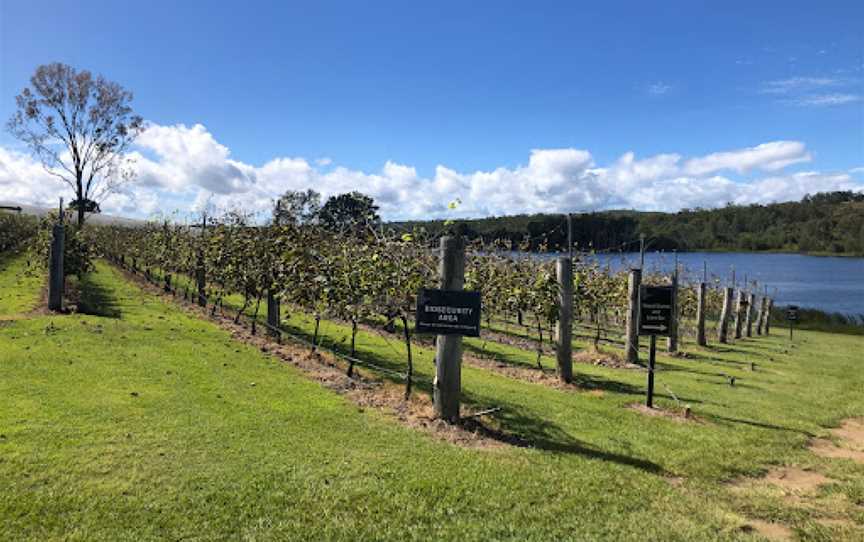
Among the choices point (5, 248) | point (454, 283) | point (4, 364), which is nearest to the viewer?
point (454, 283)

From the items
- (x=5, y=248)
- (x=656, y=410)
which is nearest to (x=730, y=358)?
(x=656, y=410)

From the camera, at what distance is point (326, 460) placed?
5449mm

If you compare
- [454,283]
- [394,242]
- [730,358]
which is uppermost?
[394,242]

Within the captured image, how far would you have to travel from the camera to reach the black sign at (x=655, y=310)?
913cm

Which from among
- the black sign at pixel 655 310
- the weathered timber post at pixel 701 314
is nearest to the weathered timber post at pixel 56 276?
the black sign at pixel 655 310

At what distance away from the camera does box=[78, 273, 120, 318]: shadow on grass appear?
1316 cm

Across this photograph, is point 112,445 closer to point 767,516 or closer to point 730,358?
point 767,516

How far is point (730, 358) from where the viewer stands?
18828mm

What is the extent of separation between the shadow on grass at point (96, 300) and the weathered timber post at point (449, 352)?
9.41 metres

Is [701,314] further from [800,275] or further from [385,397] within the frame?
[800,275]

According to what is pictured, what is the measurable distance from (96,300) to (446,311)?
13.2 metres

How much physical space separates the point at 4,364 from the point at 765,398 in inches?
528

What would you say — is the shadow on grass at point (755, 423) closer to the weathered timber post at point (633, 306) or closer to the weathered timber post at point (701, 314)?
the weathered timber post at point (633, 306)

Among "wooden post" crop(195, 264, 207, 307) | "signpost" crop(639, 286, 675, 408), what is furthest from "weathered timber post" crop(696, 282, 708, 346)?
"wooden post" crop(195, 264, 207, 307)
